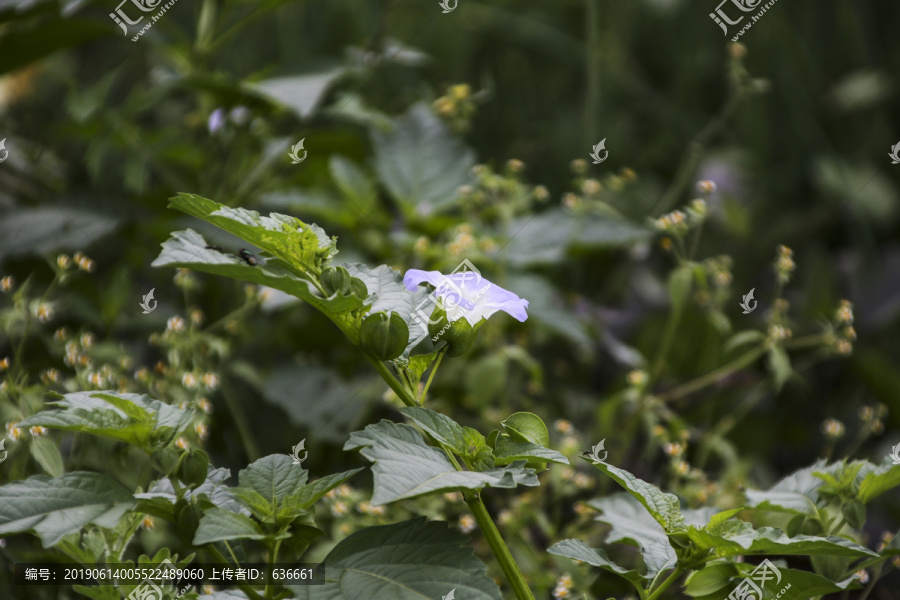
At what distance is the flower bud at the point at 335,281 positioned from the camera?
324 mm

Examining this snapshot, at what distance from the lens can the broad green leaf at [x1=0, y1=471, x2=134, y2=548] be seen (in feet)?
0.99

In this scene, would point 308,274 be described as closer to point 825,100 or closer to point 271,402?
point 271,402

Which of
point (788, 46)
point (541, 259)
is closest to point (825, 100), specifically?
point (788, 46)

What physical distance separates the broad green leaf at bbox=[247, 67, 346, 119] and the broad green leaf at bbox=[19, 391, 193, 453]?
0.32 meters

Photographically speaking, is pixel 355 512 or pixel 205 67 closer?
pixel 355 512

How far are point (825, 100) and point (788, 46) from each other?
0.13 m

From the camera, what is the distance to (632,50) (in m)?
1.35

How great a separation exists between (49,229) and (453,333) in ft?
1.68

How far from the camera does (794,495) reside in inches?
15.5

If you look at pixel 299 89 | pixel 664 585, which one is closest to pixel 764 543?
pixel 664 585

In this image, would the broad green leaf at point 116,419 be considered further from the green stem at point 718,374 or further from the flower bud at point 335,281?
the green stem at point 718,374

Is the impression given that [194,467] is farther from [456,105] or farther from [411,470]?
[456,105]

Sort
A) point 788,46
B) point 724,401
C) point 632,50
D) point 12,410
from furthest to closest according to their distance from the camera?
point 632,50, point 788,46, point 724,401, point 12,410

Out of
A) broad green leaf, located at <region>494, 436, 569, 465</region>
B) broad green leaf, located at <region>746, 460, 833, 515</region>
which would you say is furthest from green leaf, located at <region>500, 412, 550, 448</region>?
broad green leaf, located at <region>746, 460, 833, 515</region>
